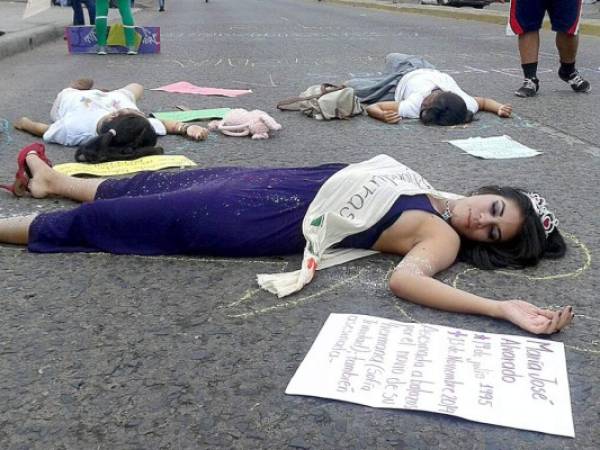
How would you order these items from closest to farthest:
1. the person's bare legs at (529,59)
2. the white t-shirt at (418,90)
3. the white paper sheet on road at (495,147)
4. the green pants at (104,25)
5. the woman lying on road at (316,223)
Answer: the woman lying on road at (316,223) → the white paper sheet on road at (495,147) → the white t-shirt at (418,90) → the person's bare legs at (529,59) → the green pants at (104,25)

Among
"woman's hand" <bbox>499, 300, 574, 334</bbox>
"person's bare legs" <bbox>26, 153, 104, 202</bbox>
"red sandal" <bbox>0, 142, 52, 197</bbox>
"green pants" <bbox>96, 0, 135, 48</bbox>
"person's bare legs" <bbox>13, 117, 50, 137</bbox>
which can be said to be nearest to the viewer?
"woman's hand" <bbox>499, 300, 574, 334</bbox>

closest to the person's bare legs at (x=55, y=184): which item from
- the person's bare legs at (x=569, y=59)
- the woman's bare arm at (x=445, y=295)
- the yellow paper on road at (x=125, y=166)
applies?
the yellow paper on road at (x=125, y=166)

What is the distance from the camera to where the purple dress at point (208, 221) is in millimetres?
2588

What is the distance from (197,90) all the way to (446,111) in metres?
2.40

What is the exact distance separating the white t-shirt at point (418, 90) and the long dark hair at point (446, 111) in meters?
0.19

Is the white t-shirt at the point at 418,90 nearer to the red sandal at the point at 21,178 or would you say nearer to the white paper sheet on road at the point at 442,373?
the red sandal at the point at 21,178

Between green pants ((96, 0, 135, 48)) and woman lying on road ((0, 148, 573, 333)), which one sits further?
green pants ((96, 0, 135, 48))

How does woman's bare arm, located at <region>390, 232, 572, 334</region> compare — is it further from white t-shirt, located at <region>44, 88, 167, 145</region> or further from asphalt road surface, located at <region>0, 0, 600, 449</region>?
white t-shirt, located at <region>44, 88, 167, 145</region>

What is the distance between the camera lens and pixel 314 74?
767 centimetres

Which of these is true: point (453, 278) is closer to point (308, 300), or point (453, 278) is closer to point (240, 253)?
point (308, 300)

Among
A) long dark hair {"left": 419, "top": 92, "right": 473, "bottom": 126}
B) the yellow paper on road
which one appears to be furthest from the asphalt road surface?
long dark hair {"left": 419, "top": 92, "right": 473, "bottom": 126}

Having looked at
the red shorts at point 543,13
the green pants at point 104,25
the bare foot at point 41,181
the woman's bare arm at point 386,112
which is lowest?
the bare foot at point 41,181

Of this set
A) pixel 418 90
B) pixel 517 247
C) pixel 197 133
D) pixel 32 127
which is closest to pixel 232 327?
pixel 517 247

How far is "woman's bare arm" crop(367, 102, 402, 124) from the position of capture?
16.9 ft
